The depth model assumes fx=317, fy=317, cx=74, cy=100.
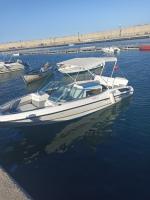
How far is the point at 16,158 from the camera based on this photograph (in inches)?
768

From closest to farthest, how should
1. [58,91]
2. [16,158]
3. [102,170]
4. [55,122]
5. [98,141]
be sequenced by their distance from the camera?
[102,170], [16,158], [98,141], [55,122], [58,91]

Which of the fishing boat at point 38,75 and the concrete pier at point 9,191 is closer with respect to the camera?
the concrete pier at point 9,191

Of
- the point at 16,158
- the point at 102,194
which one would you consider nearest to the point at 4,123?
the point at 16,158

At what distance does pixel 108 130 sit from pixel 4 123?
7.38m

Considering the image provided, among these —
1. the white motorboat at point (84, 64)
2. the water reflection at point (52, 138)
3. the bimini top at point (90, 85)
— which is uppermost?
the white motorboat at point (84, 64)

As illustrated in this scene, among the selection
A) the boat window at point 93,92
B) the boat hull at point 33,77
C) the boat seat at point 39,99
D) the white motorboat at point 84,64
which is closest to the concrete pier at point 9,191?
the boat seat at point 39,99

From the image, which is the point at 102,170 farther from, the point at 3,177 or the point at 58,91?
the point at 58,91

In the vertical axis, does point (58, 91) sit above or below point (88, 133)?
above

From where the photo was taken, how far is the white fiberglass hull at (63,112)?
880 inches

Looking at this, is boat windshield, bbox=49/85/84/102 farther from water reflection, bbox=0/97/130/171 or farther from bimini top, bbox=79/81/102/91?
water reflection, bbox=0/97/130/171

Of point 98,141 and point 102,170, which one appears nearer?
point 102,170

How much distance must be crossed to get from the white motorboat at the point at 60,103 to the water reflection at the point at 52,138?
0.74 metres

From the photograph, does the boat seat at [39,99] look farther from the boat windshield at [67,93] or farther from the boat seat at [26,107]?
the boat windshield at [67,93]

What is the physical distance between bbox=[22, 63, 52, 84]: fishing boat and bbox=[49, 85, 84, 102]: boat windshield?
20512mm
